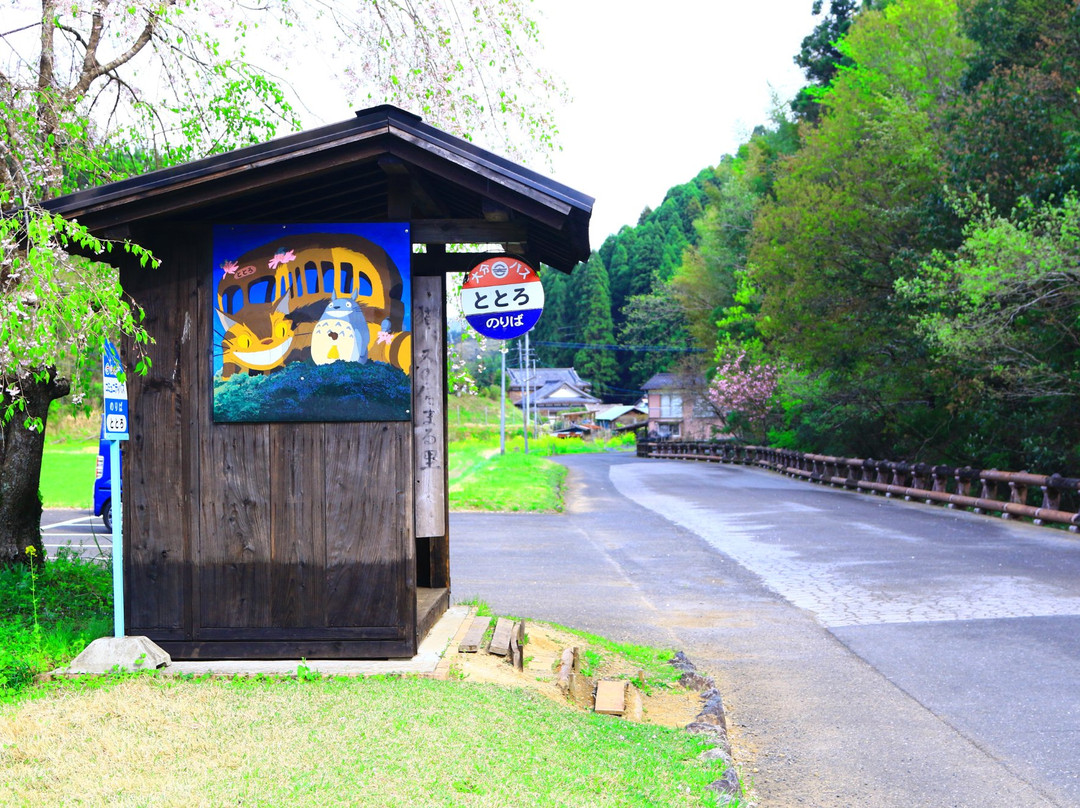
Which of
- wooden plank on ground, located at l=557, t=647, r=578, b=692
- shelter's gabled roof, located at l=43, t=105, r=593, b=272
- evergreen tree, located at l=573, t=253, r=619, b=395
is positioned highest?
evergreen tree, located at l=573, t=253, r=619, b=395

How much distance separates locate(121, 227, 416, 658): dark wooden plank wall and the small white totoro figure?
0.48 metres

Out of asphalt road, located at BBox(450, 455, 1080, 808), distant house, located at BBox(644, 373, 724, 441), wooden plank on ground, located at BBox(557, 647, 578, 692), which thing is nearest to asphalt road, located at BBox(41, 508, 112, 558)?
asphalt road, located at BBox(450, 455, 1080, 808)

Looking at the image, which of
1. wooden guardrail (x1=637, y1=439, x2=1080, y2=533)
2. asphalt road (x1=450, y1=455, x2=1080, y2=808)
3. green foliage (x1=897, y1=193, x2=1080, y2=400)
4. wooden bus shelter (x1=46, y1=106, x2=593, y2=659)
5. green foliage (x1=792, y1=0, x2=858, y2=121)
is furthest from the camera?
green foliage (x1=792, y1=0, x2=858, y2=121)

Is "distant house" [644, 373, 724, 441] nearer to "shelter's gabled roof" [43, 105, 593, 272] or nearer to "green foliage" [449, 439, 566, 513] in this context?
"green foliage" [449, 439, 566, 513]

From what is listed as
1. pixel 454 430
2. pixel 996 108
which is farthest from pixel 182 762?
pixel 454 430

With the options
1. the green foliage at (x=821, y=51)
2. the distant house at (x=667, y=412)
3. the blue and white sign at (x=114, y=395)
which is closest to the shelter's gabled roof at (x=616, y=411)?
the distant house at (x=667, y=412)

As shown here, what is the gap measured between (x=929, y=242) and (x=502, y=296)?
21.3 metres

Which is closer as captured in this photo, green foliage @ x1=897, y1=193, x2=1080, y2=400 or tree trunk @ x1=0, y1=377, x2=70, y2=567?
tree trunk @ x1=0, y1=377, x2=70, y2=567

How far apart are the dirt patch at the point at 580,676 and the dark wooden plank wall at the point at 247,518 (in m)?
0.50

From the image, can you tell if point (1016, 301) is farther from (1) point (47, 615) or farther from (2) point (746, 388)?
(2) point (746, 388)

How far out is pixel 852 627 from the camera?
29.6 feet

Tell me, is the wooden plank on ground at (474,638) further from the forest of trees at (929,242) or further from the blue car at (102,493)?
the forest of trees at (929,242)

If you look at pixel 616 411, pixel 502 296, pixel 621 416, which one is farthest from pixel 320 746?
pixel 621 416

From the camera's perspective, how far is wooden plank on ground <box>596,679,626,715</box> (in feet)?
20.1
